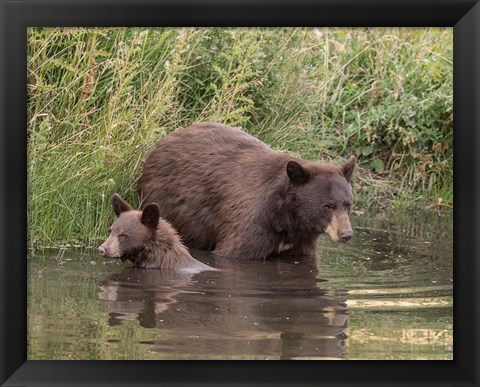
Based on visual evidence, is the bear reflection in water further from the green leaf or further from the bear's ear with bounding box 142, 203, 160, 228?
the green leaf

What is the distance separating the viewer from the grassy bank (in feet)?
33.4

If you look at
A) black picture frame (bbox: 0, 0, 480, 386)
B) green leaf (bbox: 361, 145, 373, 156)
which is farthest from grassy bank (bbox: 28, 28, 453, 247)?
black picture frame (bbox: 0, 0, 480, 386)

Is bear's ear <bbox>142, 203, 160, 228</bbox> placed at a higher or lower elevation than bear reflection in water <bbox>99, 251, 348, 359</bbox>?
higher

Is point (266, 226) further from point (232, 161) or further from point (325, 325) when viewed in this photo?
point (325, 325)

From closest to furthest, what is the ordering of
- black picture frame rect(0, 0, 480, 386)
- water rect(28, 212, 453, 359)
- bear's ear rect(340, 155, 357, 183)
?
black picture frame rect(0, 0, 480, 386) < water rect(28, 212, 453, 359) < bear's ear rect(340, 155, 357, 183)

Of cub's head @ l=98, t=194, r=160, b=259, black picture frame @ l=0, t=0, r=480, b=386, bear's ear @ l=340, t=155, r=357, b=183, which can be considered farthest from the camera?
bear's ear @ l=340, t=155, r=357, b=183

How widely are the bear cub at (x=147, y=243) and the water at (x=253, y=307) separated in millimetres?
178

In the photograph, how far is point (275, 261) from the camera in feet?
31.7

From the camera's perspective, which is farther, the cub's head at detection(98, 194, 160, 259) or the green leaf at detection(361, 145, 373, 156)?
the green leaf at detection(361, 145, 373, 156)

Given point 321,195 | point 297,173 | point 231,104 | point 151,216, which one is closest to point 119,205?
point 151,216

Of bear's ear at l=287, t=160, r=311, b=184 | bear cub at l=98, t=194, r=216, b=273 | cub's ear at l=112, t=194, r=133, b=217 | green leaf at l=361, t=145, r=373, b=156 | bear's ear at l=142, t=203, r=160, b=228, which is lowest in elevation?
bear cub at l=98, t=194, r=216, b=273

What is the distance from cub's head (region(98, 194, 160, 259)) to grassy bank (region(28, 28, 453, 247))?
93 cm
